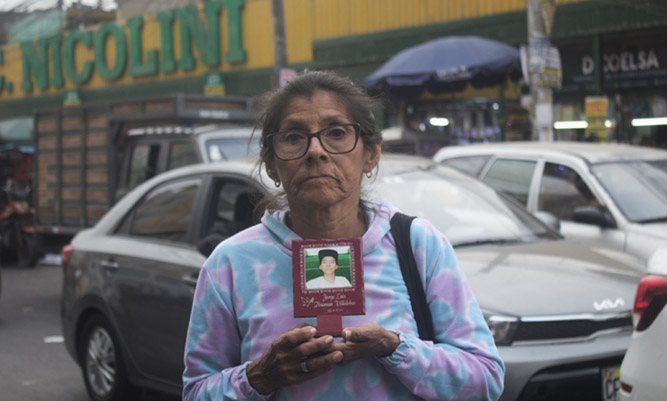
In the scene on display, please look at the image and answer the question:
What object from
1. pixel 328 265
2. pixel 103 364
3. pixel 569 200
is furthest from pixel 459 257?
pixel 328 265

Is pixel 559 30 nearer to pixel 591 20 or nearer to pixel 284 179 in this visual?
pixel 591 20

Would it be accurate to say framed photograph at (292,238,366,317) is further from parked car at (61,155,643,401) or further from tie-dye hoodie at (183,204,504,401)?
parked car at (61,155,643,401)

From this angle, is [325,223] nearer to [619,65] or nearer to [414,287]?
[414,287]

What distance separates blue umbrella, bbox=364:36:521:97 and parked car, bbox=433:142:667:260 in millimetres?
5027

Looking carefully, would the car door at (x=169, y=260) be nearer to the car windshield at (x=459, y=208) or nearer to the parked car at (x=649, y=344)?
the car windshield at (x=459, y=208)

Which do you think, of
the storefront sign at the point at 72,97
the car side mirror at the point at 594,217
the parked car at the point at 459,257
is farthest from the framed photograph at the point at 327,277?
the storefront sign at the point at 72,97

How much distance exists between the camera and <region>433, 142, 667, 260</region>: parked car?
21.6 feet

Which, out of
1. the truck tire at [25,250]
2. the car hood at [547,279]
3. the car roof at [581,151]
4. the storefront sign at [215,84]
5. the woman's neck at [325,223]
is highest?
the storefront sign at [215,84]

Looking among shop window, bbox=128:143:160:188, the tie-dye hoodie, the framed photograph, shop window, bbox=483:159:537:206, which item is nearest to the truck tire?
shop window, bbox=128:143:160:188

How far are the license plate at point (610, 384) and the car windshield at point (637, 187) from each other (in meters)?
2.69

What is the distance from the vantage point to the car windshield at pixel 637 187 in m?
6.71

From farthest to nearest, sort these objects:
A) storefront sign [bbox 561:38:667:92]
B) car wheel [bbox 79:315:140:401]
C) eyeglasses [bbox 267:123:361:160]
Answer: storefront sign [bbox 561:38:667:92], car wheel [bbox 79:315:140:401], eyeglasses [bbox 267:123:361:160]

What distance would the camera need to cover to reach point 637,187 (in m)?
6.94

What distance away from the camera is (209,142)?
9117mm
